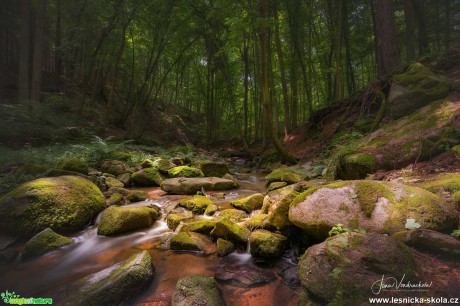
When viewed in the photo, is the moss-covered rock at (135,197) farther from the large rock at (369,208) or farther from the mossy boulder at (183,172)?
the large rock at (369,208)

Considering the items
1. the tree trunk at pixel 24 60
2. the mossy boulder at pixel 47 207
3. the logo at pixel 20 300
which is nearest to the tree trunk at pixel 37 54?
the tree trunk at pixel 24 60

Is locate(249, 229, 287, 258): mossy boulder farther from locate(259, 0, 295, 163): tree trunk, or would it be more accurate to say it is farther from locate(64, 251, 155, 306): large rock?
locate(259, 0, 295, 163): tree trunk

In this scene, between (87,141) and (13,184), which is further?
(87,141)

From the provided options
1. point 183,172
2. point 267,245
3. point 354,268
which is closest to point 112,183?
point 183,172

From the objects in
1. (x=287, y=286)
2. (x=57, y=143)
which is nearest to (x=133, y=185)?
(x=57, y=143)

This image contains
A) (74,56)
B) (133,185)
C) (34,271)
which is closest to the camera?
(34,271)

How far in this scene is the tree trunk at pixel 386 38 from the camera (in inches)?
336

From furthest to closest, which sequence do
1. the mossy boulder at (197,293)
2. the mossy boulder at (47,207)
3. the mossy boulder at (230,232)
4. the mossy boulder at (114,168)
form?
the mossy boulder at (114,168)
the mossy boulder at (47,207)
the mossy boulder at (230,232)
the mossy boulder at (197,293)

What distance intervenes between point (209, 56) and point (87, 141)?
12.4m

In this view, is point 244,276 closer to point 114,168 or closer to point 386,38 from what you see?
point 114,168

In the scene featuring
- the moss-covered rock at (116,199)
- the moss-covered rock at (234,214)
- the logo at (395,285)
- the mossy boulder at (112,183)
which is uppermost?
the mossy boulder at (112,183)

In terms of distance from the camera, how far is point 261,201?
550 centimetres

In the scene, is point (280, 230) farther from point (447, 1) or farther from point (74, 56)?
point (74, 56)

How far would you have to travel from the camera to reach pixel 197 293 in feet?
8.93
